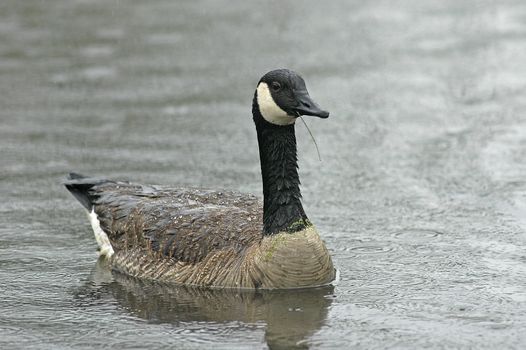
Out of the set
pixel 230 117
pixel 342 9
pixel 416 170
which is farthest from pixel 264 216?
pixel 342 9

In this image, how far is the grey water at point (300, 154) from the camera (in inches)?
382

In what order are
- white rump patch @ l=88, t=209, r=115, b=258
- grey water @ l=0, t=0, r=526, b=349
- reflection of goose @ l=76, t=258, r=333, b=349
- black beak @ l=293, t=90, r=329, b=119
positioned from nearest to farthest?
A: reflection of goose @ l=76, t=258, r=333, b=349 → grey water @ l=0, t=0, r=526, b=349 → black beak @ l=293, t=90, r=329, b=119 → white rump patch @ l=88, t=209, r=115, b=258

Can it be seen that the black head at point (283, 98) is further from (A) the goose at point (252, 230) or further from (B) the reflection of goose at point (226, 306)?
(B) the reflection of goose at point (226, 306)

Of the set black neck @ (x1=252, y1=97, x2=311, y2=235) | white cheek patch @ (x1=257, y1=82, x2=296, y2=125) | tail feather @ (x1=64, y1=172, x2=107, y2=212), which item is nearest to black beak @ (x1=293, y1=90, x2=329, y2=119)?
white cheek patch @ (x1=257, y1=82, x2=296, y2=125)

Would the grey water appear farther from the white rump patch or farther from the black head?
the black head

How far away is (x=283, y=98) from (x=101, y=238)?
273 centimetres

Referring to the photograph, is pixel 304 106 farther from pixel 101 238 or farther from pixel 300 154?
pixel 300 154

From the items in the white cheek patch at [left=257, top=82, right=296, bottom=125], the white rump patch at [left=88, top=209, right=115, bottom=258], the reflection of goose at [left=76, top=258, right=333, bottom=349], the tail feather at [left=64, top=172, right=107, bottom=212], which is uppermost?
the white cheek patch at [left=257, top=82, right=296, bottom=125]

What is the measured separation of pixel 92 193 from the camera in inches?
465

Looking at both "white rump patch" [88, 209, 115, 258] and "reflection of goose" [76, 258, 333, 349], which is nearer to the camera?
"reflection of goose" [76, 258, 333, 349]

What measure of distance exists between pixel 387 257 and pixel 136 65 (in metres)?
9.09

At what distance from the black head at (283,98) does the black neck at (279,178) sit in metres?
0.11

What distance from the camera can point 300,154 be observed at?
14969 mm

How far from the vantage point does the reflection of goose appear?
378 inches
